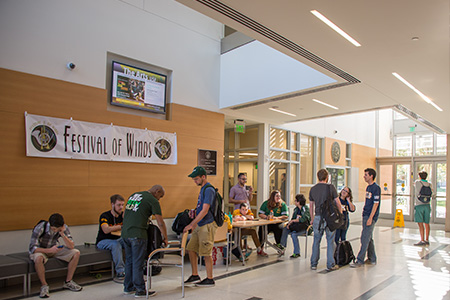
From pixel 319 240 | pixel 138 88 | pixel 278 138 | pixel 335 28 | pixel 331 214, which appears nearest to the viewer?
pixel 335 28

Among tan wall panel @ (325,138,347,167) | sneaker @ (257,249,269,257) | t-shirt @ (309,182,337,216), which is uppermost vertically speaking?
tan wall panel @ (325,138,347,167)

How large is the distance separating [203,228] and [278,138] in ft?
19.8

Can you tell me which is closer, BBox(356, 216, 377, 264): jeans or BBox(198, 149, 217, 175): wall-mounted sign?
BBox(356, 216, 377, 264): jeans

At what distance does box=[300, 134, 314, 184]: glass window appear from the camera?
438 inches

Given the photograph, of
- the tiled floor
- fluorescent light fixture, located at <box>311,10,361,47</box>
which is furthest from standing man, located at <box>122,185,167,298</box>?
fluorescent light fixture, located at <box>311,10,361,47</box>

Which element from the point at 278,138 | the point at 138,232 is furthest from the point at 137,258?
the point at 278,138

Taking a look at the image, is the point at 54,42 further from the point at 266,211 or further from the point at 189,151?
the point at 266,211

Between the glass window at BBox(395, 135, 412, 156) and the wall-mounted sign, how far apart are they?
413 inches

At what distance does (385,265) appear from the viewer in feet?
19.9

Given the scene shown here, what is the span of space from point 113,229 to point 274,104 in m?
4.43

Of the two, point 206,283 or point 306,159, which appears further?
point 306,159

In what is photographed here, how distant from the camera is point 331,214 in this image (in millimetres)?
5594

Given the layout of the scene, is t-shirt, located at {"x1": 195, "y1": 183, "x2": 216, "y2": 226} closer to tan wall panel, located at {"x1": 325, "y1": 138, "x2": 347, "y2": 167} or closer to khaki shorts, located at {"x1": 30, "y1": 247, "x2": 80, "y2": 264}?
khaki shorts, located at {"x1": 30, "y1": 247, "x2": 80, "y2": 264}

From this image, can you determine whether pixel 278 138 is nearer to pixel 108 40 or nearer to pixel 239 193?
pixel 239 193
